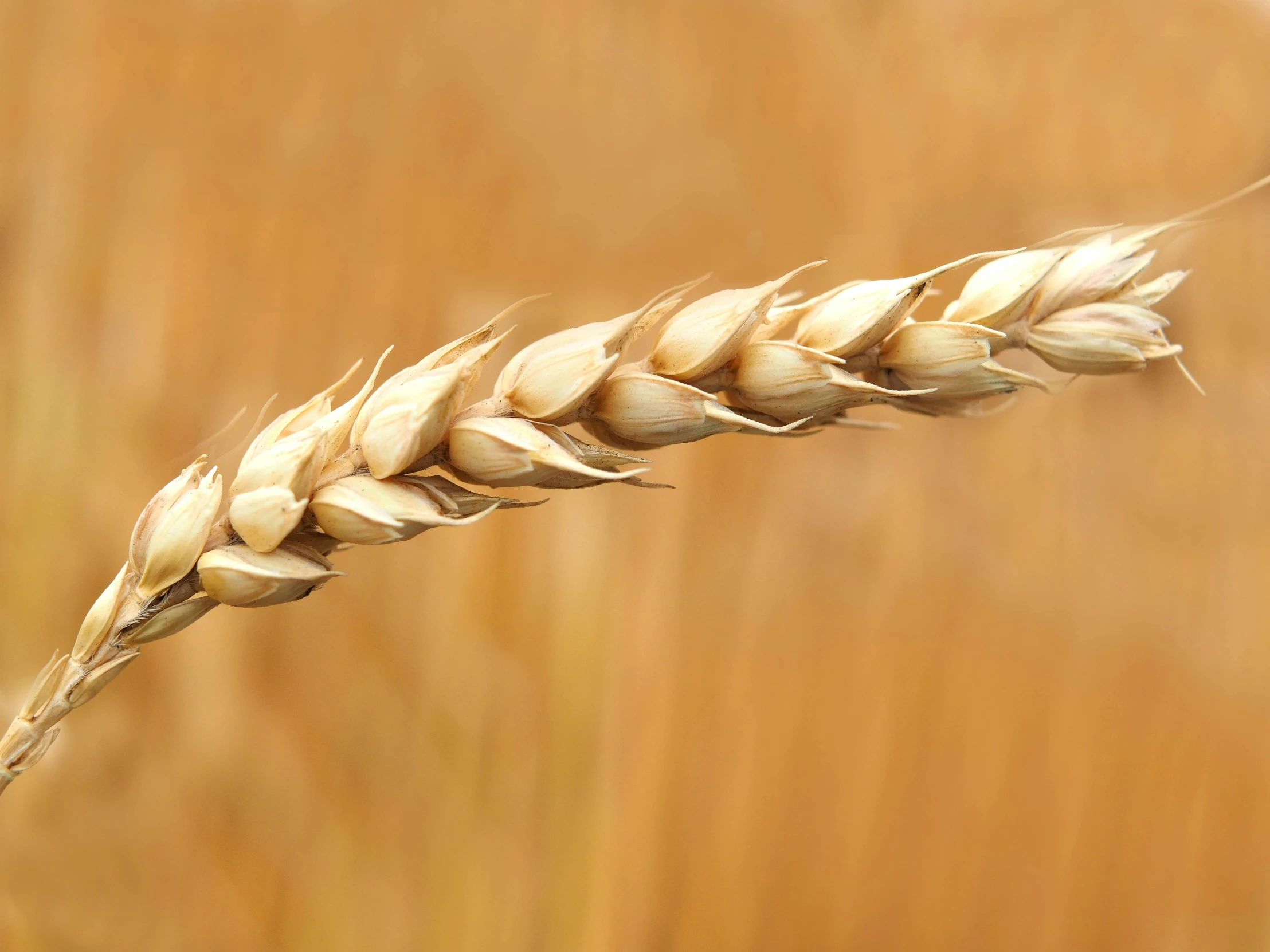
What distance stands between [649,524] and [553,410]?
0.30 metres

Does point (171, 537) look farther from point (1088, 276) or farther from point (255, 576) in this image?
point (1088, 276)

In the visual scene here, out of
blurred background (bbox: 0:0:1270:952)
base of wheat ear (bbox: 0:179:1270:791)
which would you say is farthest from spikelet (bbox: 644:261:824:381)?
blurred background (bbox: 0:0:1270:952)

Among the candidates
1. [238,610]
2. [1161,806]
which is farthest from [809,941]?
[238,610]

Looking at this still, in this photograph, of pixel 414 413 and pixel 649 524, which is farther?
pixel 649 524

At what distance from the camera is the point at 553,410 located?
6.9 inches

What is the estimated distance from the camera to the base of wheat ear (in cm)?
15

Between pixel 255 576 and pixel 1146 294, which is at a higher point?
pixel 1146 294

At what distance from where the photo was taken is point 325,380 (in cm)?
44

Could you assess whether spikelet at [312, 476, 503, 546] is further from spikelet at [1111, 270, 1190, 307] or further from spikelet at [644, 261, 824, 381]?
spikelet at [1111, 270, 1190, 307]

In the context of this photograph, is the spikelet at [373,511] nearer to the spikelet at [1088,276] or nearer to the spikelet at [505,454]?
the spikelet at [505,454]

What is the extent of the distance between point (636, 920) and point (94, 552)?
34 cm

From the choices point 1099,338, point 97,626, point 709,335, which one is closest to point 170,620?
point 97,626

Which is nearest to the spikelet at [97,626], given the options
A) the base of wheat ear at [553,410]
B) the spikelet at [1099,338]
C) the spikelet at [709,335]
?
the base of wheat ear at [553,410]

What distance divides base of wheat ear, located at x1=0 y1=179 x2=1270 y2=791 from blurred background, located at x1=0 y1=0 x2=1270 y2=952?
252 millimetres
